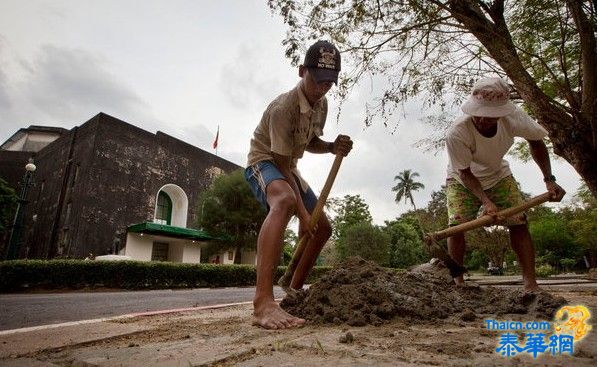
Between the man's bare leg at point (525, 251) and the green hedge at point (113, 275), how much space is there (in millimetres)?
7674

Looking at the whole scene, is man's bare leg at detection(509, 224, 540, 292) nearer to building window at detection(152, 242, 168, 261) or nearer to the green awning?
the green awning

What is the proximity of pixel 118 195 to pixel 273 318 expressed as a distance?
2060 centimetres

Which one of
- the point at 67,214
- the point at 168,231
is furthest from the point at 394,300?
the point at 67,214

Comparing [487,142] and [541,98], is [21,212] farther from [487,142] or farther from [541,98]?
[541,98]

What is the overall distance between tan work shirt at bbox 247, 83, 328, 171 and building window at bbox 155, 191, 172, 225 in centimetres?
2178

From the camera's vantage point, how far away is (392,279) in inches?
114

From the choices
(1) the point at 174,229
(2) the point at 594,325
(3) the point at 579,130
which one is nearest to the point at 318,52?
(2) the point at 594,325

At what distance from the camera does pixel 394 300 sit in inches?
96.6

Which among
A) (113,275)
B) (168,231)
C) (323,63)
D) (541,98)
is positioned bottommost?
(113,275)

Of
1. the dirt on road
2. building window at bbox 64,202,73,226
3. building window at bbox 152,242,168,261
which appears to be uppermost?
building window at bbox 64,202,73,226

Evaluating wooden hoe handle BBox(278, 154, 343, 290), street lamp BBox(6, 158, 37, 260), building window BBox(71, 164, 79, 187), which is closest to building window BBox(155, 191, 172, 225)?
building window BBox(71, 164, 79, 187)

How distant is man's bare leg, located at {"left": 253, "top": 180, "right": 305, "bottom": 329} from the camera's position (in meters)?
2.20

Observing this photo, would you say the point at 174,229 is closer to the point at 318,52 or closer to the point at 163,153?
the point at 163,153

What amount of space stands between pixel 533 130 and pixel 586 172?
10.3 ft
